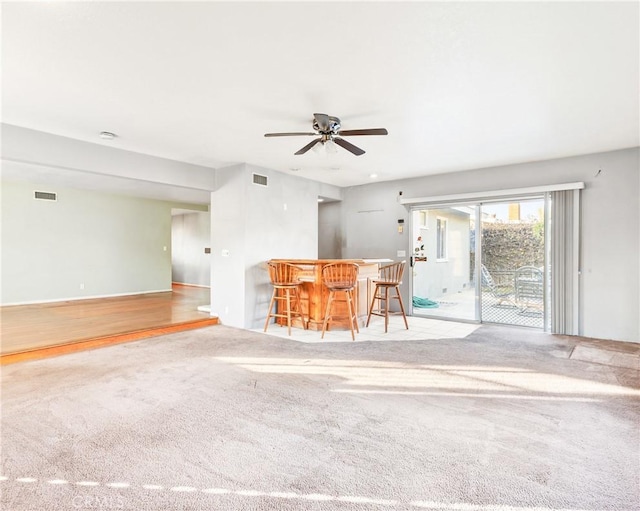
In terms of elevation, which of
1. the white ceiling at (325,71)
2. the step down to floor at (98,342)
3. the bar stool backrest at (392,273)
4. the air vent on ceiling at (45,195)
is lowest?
the step down to floor at (98,342)

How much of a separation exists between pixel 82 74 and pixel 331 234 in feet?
18.6

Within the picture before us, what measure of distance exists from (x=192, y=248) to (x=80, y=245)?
3380mm

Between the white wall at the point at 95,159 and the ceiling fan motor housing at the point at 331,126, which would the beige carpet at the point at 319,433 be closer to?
the white wall at the point at 95,159

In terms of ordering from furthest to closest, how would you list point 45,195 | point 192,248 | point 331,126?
point 192,248
point 45,195
point 331,126

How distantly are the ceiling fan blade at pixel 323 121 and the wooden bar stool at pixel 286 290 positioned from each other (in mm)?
2411

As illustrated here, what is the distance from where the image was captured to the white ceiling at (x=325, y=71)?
2088mm

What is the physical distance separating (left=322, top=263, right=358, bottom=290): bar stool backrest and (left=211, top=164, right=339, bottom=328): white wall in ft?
4.00

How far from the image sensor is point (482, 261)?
5879 mm

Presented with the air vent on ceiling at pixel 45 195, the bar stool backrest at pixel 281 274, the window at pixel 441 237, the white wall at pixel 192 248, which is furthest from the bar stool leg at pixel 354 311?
the air vent on ceiling at pixel 45 195

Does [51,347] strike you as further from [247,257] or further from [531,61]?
[531,61]

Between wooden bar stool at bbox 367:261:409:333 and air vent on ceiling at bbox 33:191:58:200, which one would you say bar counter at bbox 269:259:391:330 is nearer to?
wooden bar stool at bbox 367:261:409:333

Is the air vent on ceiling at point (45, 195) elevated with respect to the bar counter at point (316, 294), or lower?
elevated

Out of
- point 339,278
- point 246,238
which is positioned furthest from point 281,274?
point 339,278

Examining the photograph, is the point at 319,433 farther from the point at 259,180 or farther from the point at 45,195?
the point at 45,195
